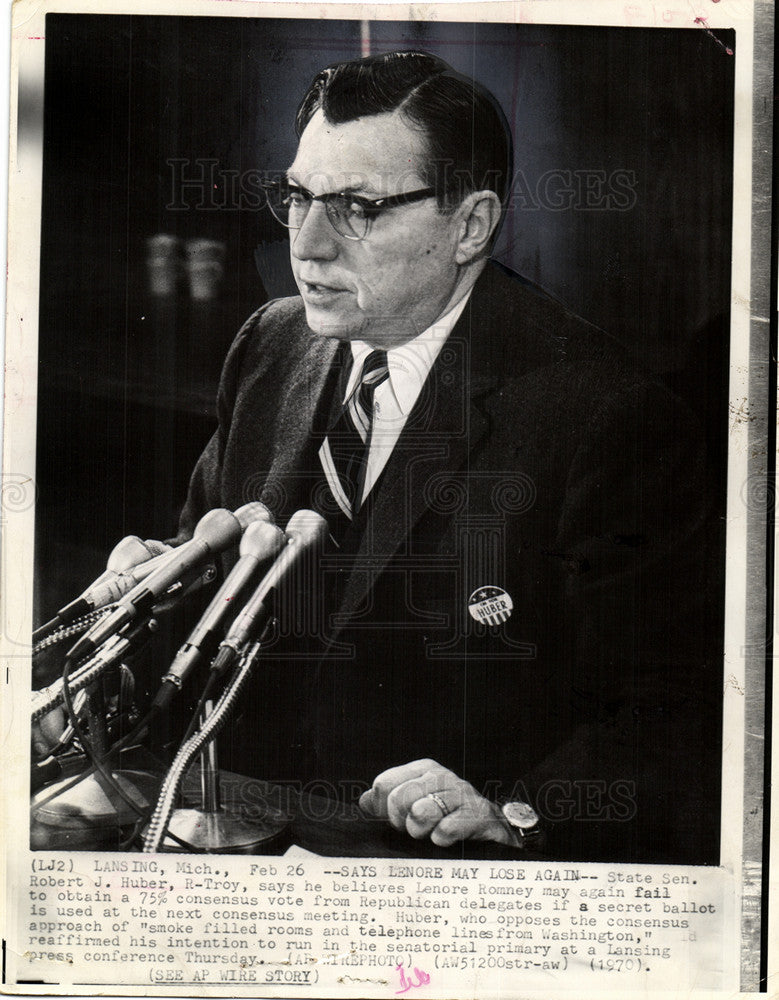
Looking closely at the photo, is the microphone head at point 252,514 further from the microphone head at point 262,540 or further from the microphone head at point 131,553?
the microphone head at point 131,553

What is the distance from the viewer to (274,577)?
1.24 m

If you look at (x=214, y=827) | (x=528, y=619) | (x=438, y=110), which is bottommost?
(x=214, y=827)

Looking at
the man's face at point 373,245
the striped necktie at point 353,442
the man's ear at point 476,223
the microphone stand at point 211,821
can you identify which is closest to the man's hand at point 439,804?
the microphone stand at point 211,821

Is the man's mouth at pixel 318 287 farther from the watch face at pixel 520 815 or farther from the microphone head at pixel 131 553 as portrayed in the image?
the watch face at pixel 520 815

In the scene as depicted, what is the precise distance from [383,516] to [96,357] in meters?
0.52

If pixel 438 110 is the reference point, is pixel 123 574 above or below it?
below

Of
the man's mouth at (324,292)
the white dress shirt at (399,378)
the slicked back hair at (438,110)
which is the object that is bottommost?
the white dress shirt at (399,378)

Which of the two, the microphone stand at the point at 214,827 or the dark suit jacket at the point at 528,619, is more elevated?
the dark suit jacket at the point at 528,619

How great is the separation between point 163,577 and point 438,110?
847 mm

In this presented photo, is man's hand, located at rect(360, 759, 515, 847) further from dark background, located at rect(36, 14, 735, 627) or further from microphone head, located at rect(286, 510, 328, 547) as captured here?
dark background, located at rect(36, 14, 735, 627)

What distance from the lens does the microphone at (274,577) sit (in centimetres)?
123

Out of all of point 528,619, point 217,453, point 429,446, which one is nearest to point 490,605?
point 528,619

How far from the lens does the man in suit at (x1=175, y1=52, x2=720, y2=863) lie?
122 cm

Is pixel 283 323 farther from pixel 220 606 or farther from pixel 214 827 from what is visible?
pixel 214 827
